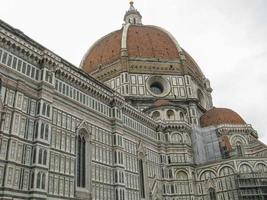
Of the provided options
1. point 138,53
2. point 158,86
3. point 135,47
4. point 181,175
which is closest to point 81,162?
point 181,175

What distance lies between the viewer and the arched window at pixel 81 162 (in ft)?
101

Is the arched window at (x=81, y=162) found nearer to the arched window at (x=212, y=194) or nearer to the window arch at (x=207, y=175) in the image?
the window arch at (x=207, y=175)

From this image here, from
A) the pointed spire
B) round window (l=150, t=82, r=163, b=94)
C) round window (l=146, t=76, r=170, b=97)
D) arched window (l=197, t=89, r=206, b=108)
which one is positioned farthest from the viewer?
the pointed spire

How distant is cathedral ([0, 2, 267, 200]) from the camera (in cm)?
2623

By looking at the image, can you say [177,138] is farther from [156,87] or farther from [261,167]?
[156,87]

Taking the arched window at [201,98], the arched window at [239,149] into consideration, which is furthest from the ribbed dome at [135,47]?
the arched window at [239,149]

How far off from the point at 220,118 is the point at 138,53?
20814 mm

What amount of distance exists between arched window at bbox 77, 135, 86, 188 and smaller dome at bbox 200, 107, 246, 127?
28557 mm

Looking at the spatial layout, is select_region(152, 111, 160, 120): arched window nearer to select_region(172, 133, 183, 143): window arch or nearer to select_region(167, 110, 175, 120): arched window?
select_region(167, 110, 175, 120): arched window

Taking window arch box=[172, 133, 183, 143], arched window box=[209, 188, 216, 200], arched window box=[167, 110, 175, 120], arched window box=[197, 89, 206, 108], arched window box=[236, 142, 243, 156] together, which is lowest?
arched window box=[209, 188, 216, 200]

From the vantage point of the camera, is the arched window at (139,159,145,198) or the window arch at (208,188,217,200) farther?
the window arch at (208,188,217,200)

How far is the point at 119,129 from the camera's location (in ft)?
124

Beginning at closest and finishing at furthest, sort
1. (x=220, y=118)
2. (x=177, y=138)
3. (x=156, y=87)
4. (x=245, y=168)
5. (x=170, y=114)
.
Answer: (x=245, y=168) → (x=177, y=138) → (x=170, y=114) → (x=220, y=118) → (x=156, y=87)

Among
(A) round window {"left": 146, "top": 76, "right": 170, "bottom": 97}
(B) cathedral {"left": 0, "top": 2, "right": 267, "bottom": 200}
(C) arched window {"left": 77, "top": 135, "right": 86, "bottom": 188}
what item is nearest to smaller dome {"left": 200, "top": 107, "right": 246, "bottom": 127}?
(B) cathedral {"left": 0, "top": 2, "right": 267, "bottom": 200}
